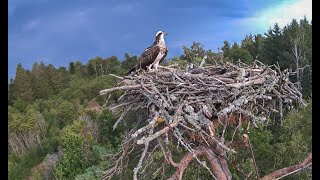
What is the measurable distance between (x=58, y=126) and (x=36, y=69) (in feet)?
29.7

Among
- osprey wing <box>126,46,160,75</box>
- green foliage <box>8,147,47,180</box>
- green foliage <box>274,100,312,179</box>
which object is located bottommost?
green foliage <box>8,147,47,180</box>

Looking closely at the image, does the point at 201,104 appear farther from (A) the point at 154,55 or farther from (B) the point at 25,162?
(B) the point at 25,162

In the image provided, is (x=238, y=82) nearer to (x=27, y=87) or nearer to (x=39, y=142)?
(x=39, y=142)

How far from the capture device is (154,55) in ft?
21.0

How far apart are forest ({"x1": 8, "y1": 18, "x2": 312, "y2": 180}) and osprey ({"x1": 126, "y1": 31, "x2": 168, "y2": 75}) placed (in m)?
0.96

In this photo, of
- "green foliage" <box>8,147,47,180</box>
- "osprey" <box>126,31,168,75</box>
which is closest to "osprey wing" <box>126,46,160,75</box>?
"osprey" <box>126,31,168,75</box>

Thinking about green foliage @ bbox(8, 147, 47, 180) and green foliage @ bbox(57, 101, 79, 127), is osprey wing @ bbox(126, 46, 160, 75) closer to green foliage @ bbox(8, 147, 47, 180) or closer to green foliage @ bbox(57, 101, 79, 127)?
green foliage @ bbox(8, 147, 47, 180)

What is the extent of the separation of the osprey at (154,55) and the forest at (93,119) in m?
0.96

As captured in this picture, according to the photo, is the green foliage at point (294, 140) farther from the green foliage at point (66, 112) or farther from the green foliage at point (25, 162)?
the green foliage at point (25, 162)

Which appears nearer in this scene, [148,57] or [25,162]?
[148,57]

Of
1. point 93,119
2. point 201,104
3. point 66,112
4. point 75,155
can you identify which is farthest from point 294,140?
point 66,112

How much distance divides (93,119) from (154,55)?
2477 centimetres

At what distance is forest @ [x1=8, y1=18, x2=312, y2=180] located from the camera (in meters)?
16.4
